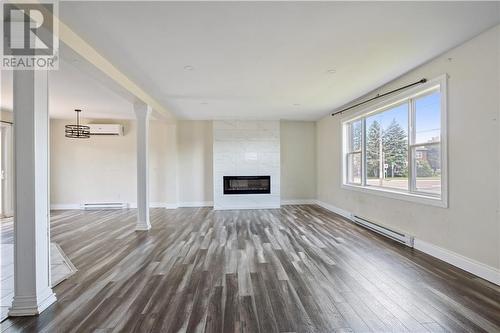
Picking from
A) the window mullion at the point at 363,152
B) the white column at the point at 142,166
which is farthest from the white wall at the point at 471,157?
the white column at the point at 142,166

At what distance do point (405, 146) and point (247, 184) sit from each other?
178 inches

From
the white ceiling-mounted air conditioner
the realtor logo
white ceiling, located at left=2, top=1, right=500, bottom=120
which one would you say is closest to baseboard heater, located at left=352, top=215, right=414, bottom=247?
white ceiling, located at left=2, top=1, right=500, bottom=120

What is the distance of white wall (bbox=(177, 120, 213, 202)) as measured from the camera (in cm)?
774

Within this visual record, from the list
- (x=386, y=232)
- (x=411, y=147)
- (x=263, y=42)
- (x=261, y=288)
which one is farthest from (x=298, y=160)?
(x=261, y=288)

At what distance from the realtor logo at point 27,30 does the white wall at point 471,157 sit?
171 inches

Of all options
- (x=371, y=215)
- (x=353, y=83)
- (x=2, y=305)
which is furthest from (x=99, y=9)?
(x=371, y=215)

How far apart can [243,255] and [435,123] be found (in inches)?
130

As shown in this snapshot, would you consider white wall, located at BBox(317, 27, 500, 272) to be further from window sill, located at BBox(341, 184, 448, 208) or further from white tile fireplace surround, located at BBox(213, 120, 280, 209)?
white tile fireplace surround, located at BBox(213, 120, 280, 209)

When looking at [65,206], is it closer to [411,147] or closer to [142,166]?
[142,166]

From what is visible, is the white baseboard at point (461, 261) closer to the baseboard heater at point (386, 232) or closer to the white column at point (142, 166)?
the baseboard heater at point (386, 232)

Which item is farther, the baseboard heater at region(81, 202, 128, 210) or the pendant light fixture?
the baseboard heater at region(81, 202, 128, 210)

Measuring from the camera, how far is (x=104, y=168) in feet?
24.8

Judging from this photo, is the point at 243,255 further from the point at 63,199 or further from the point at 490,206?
the point at 63,199

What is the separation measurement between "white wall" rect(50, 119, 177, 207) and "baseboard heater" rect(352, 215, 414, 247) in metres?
5.22
